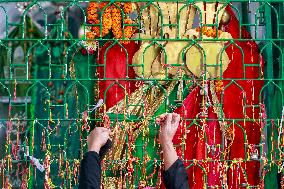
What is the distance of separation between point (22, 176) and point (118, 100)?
771 mm

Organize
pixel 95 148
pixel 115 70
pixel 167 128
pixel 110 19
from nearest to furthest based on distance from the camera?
pixel 95 148, pixel 167 128, pixel 110 19, pixel 115 70

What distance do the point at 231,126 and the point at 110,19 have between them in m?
1.00

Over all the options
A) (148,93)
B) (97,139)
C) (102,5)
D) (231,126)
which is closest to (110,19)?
(102,5)

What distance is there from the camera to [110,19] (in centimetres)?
410

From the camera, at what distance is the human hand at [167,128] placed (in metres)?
3.22

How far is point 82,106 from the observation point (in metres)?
4.20

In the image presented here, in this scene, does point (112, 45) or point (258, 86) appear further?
point (258, 86)

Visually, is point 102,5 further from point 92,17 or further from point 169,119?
point 169,119

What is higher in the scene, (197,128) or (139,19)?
(139,19)

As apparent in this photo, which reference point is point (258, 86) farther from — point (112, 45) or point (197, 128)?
point (112, 45)

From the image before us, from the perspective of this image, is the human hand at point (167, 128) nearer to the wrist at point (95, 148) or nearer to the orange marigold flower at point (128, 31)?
the wrist at point (95, 148)

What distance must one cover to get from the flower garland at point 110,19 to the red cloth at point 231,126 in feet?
1.89

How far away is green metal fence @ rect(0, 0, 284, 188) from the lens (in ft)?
12.9

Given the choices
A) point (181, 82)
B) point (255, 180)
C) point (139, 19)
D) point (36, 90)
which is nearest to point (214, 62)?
point (181, 82)
